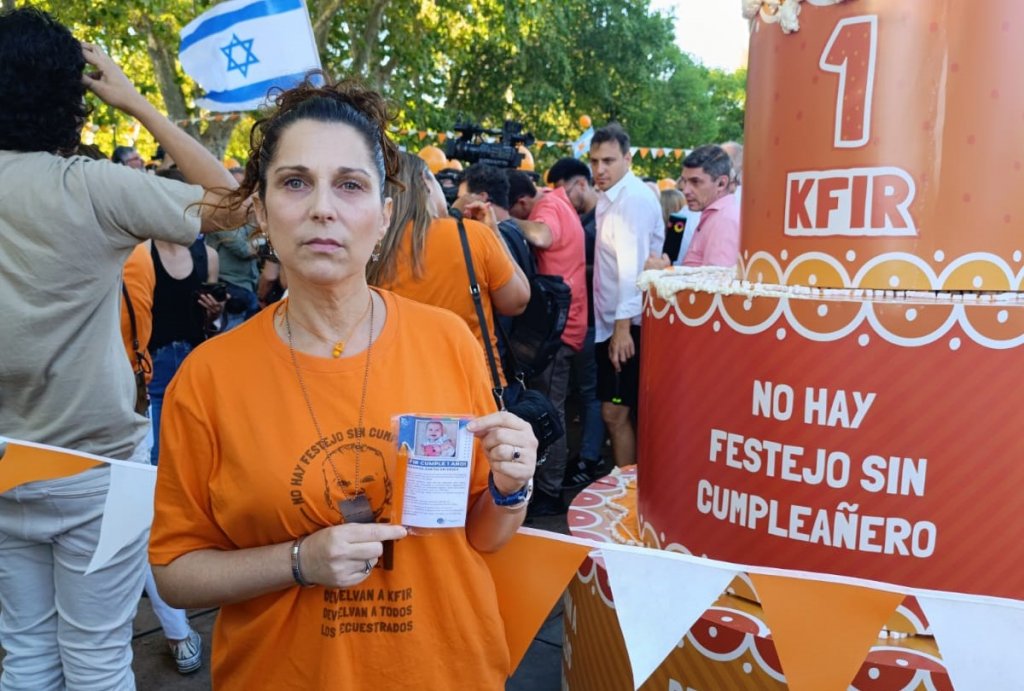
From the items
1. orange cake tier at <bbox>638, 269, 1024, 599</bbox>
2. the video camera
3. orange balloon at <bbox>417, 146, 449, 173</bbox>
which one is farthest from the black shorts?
orange balloon at <bbox>417, 146, 449, 173</bbox>

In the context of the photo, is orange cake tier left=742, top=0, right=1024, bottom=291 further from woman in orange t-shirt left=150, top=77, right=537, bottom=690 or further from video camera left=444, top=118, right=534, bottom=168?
video camera left=444, top=118, right=534, bottom=168

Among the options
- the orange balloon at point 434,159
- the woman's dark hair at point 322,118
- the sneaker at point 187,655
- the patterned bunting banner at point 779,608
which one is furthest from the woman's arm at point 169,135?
the orange balloon at point 434,159

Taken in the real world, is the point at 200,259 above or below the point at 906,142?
below

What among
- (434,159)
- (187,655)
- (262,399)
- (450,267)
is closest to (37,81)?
(262,399)

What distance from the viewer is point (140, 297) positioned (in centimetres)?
359

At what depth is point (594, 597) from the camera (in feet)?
8.73

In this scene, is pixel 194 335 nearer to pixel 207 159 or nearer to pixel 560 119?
pixel 207 159

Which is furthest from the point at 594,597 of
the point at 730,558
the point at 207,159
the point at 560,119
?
the point at 560,119

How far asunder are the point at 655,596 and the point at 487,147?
167 inches

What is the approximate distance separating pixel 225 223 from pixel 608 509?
6.13 feet

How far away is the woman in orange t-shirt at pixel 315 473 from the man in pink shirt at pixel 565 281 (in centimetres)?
375

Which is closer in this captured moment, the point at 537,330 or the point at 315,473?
the point at 315,473

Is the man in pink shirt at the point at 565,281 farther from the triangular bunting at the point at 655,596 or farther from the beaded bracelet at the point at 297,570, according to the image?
the beaded bracelet at the point at 297,570

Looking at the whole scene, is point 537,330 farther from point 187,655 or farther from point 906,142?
point 906,142
